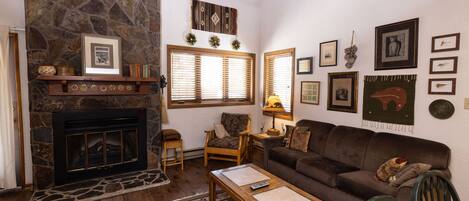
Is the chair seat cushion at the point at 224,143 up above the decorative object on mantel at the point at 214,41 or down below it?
below

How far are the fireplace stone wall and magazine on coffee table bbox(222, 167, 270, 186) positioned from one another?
1880mm

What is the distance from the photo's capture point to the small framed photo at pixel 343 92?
354 cm

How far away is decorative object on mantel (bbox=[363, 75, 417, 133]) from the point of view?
9.62 feet

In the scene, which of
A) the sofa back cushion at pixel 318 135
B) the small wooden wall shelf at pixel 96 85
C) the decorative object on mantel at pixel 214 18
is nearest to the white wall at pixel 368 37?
the sofa back cushion at pixel 318 135

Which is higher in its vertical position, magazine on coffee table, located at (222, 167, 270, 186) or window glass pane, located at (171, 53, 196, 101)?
window glass pane, located at (171, 53, 196, 101)

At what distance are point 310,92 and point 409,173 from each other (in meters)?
2.16

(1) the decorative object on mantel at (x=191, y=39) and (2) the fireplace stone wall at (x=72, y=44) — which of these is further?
(1) the decorative object on mantel at (x=191, y=39)

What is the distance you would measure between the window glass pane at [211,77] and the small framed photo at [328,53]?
2.00 m

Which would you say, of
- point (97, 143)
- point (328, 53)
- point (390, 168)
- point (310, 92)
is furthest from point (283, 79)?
point (97, 143)

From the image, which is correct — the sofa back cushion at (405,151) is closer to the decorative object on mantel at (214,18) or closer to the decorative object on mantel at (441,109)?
the decorative object on mantel at (441,109)

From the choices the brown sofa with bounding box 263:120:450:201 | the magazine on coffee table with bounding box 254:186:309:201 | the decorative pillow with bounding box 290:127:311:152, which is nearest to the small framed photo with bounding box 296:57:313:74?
the brown sofa with bounding box 263:120:450:201

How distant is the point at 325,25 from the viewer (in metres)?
3.94

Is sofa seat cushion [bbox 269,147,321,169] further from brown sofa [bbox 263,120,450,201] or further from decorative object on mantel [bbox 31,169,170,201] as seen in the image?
decorative object on mantel [bbox 31,169,170,201]

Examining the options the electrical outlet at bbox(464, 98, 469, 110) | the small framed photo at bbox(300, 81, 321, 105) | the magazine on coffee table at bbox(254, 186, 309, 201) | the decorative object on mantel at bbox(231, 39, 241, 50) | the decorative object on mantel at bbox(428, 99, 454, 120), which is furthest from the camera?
the decorative object on mantel at bbox(231, 39, 241, 50)
